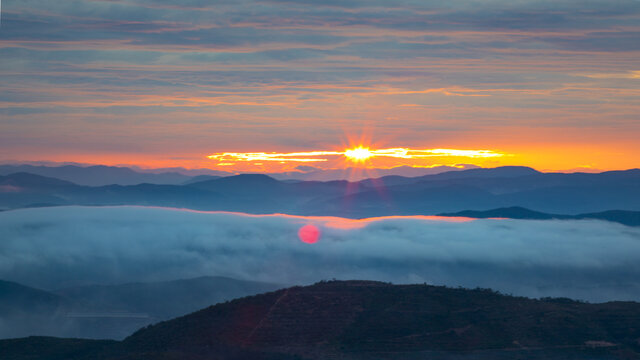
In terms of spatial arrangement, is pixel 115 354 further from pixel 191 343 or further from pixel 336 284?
pixel 336 284

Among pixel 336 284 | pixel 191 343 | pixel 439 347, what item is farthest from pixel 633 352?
pixel 191 343

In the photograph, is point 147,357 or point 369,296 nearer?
point 147,357

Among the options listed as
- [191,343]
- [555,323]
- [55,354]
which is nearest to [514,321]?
[555,323]

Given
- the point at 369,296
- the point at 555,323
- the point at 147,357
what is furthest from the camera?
the point at 369,296

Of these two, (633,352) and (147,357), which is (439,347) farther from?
(147,357)

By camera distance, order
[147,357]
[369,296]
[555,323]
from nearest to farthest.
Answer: [147,357], [555,323], [369,296]

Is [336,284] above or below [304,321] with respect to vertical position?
above
